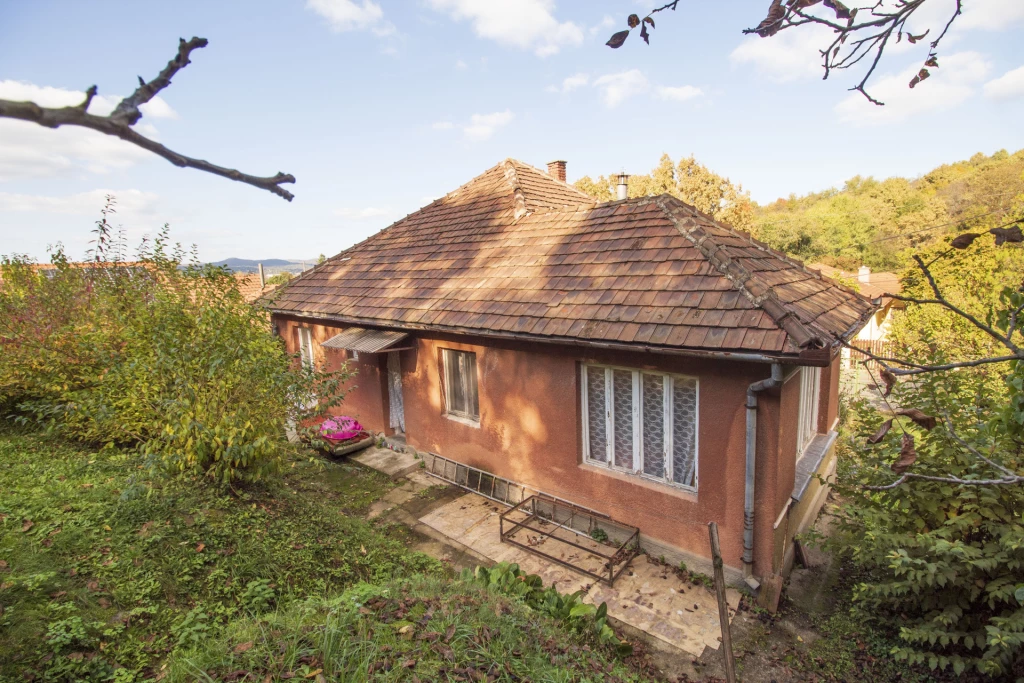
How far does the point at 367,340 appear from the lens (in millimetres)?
10070

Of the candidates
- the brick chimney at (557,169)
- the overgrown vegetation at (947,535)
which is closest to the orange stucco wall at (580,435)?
→ the overgrown vegetation at (947,535)

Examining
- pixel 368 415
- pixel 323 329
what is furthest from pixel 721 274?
pixel 323 329

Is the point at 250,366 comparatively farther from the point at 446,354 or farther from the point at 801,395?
the point at 801,395

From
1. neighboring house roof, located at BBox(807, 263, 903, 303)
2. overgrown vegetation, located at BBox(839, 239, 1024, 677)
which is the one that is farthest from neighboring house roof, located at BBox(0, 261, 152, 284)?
neighboring house roof, located at BBox(807, 263, 903, 303)

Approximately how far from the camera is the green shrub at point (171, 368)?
5305 mm

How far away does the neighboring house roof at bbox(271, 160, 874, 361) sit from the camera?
6008 millimetres

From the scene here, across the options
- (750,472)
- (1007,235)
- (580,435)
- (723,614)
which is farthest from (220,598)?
(1007,235)

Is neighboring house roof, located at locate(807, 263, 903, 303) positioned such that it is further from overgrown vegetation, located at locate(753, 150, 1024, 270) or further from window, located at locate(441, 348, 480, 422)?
window, located at locate(441, 348, 480, 422)

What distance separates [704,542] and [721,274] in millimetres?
3556

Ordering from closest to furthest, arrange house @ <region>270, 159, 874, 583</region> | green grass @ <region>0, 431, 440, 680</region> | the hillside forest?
green grass @ <region>0, 431, 440, 680</region>, house @ <region>270, 159, 874, 583</region>, the hillside forest

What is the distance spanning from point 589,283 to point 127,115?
23.0ft

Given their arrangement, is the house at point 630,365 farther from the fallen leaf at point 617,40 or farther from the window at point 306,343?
the fallen leaf at point 617,40

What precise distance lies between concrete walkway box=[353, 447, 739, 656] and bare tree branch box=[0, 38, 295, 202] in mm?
6175

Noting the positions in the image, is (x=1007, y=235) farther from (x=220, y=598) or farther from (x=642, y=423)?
(x=220, y=598)
